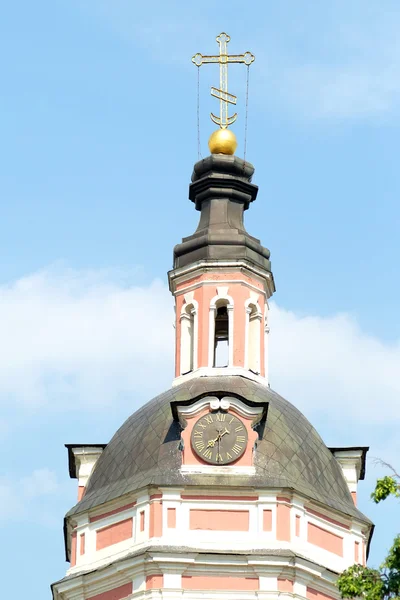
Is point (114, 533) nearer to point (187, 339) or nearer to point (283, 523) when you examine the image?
point (283, 523)

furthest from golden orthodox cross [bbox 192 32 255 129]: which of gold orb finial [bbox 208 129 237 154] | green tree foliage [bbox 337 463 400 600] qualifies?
green tree foliage [bbox 337 463 400 600]

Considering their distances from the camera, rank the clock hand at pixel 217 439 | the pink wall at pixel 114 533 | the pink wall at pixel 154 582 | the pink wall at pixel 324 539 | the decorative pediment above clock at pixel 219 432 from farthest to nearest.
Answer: the clock hand at pixel 217 439 → the decorative pediment above clock at pixel 219 432 → the pink wall at pixel 324 539 → the pink wall at pixel 114 533 → the pink wall at pixel 154 582

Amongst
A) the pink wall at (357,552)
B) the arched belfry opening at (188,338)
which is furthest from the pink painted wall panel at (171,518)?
the arched belfry opening at (188,338)

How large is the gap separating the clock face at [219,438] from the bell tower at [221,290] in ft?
7.61

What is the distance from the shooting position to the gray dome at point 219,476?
3638 cm

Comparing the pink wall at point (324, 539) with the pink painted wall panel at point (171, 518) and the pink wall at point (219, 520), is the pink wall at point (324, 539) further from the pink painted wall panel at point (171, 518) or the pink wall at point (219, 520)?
the pink painted wall panel at point (171, 518)

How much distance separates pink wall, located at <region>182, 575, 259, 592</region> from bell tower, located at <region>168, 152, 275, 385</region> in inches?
208

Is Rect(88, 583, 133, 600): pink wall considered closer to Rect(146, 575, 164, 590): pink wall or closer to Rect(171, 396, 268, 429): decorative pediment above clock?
Rect(146, 575, 164, 590): pink wall

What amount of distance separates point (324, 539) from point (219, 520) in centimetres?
218

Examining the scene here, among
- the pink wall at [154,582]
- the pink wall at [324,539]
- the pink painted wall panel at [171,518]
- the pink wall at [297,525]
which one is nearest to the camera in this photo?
the pink wall at [154,582]

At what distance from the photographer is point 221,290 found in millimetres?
40156

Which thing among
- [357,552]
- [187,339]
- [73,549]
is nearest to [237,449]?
[357,552]

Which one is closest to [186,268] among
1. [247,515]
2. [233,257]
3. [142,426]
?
[233,257]

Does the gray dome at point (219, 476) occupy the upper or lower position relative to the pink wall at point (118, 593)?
upper
